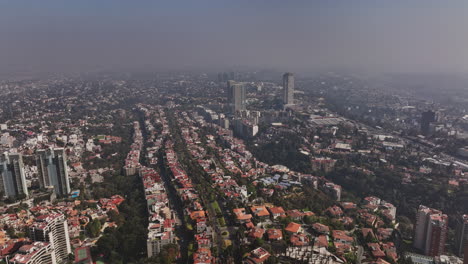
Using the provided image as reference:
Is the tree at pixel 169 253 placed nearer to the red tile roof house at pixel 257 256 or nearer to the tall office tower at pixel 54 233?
the red tile roof house at pixel 257 256

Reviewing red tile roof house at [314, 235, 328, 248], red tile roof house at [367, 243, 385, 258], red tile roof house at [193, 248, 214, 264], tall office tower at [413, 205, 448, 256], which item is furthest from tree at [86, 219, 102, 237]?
tall office tower at [413, 205, 448, 256]

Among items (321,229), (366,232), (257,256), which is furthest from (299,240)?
(366,232)

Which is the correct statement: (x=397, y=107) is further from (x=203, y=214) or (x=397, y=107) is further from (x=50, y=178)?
(x=50, y=178)

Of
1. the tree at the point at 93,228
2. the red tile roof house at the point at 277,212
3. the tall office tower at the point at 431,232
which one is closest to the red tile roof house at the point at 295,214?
the red tile roof house at the point at 277,212

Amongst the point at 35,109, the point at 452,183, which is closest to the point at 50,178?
the point at 452,183

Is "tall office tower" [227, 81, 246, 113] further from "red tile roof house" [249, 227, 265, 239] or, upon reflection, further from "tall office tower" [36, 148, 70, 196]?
"red tile roof house" [249, 227, 265, 239]

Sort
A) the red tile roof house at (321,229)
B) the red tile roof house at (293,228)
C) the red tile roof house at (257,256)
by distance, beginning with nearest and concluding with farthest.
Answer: the red tile roof house at (257,256) < the red tile roof house at (293,228) < the red tile roof house at (321,229)
